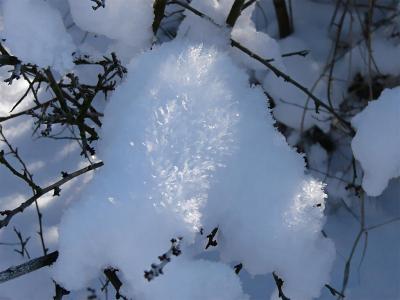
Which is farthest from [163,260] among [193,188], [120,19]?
[120,19]

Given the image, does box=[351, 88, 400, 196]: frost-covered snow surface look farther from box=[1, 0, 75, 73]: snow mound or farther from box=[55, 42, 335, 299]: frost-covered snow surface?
box=[1, 0, 75, 73]: snow mound

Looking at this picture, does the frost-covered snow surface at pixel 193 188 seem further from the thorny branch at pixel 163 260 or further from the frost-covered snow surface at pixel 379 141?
the frost-covered snow surface at pixel 379 141

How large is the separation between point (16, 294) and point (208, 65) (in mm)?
1357

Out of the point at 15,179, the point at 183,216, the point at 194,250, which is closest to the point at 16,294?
the point at 15,179

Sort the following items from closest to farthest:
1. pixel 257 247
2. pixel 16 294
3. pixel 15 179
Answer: pixel 257 247 < pixel 16 294 < pixel 15 179

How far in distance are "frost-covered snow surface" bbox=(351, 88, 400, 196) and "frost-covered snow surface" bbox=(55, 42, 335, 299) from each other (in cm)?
23

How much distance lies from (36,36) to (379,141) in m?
0.83

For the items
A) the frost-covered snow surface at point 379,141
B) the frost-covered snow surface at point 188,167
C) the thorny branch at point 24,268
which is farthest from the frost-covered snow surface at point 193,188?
the frost-covered snow surface at point 379,141

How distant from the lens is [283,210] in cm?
106

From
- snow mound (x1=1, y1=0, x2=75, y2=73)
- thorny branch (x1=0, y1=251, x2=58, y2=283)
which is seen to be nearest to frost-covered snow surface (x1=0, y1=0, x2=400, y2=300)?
snow mound (x1=1, y1=0, x2=75, y2=73)

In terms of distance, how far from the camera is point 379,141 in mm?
1282

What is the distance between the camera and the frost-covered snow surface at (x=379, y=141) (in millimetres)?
1277

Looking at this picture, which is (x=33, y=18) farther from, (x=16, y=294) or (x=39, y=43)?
(x=16, y=294)

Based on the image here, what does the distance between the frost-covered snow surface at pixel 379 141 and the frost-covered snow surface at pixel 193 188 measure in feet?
0.75
